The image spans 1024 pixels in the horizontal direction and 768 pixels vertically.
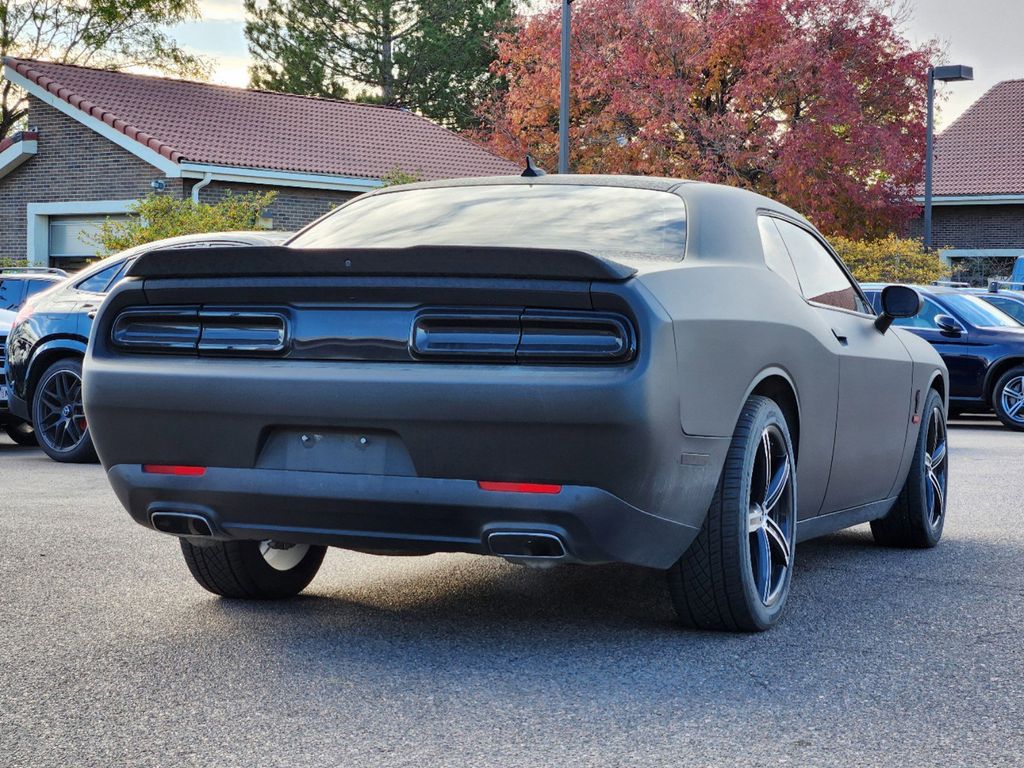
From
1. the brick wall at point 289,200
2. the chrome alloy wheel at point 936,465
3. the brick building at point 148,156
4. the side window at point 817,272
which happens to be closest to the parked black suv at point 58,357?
the chrome alloy wheel at point 936,465

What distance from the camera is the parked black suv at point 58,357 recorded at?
11742 mm

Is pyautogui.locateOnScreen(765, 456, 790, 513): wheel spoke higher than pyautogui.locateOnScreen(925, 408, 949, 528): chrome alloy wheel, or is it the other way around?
pyautogui.locateOnScreen(765, 456, 790, 513): wheel spoke

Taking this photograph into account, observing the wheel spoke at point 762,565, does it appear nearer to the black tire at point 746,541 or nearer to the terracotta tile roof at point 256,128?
the black tire at point 746,541

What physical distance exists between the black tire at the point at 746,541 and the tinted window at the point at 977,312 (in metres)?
12.6

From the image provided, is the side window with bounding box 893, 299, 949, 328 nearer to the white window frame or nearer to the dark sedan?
the dark sedan

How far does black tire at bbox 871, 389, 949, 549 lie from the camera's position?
7086 millimetres

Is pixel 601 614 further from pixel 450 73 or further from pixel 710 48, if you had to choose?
pixel 450 73

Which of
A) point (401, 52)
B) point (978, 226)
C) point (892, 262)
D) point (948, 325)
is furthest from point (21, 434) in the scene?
point (401, 52)

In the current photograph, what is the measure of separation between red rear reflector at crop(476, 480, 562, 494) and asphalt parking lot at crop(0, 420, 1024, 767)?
1.80ft

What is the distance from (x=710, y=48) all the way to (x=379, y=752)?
33120 millimetres

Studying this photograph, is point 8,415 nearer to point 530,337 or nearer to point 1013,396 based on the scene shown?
point 530,337

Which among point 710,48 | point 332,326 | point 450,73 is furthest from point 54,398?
point 450,73

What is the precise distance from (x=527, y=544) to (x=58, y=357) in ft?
27.5

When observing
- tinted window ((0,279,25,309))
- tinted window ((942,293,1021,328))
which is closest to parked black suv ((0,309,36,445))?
tinted window ((0,279,25,309))
